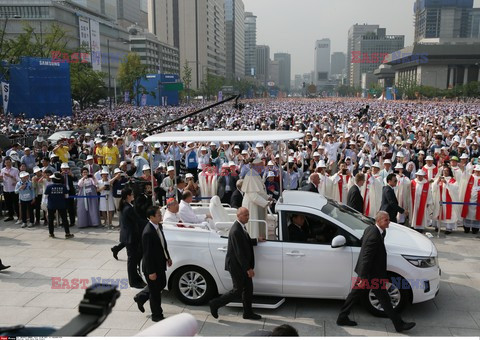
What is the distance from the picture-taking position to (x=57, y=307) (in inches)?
269

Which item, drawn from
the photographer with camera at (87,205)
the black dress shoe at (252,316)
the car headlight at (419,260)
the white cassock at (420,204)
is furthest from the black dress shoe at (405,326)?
the photographer with camera at (87,205)

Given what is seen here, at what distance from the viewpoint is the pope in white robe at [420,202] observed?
1066cm

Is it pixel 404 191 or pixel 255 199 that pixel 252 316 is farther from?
pixel 404 191

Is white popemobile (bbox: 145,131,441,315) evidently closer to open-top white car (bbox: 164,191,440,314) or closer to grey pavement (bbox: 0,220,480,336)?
open-top white car (bbox: 164,191,440,314)

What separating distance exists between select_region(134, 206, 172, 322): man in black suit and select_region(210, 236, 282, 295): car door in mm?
821

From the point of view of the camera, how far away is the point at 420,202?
1064cm

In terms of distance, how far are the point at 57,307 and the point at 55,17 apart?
85.3 metres

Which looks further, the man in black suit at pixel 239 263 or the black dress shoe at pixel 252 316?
the black dress shoe at pixel 252 316

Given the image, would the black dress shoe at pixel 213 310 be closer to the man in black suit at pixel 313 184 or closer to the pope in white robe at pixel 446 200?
the man in black suit at pixel 313 184

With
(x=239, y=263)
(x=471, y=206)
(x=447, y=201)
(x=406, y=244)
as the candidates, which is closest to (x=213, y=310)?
(x=239, y=263)

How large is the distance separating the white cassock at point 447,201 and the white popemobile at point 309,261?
4035mm

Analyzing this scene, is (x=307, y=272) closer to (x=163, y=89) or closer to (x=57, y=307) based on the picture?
(x=57, y=307)

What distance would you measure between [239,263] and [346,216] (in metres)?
2.05

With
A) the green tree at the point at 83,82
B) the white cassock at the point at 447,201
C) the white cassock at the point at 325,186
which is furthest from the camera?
the green tree at the point at 83,82
